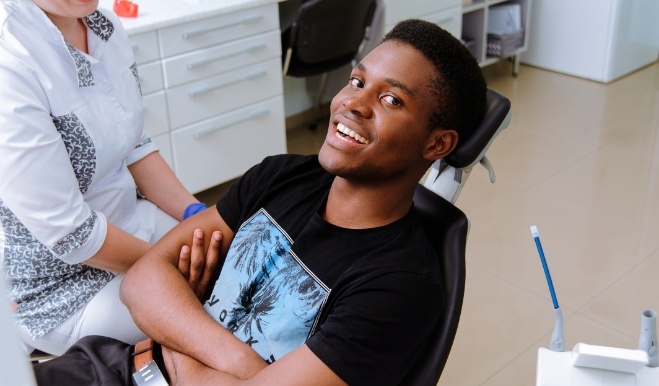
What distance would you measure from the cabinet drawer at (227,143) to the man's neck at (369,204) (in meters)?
1.58

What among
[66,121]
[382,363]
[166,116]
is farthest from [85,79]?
[166,116]

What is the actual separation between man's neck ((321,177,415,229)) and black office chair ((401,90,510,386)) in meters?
0.06

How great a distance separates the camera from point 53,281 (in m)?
1.47

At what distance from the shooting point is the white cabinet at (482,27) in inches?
163

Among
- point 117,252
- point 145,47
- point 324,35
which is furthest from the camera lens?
point 324,35

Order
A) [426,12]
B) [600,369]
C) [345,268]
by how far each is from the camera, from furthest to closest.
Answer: [426,12]
[345,268]
[600,369]

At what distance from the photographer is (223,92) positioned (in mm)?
2830

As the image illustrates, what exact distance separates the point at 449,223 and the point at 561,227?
1.72 meters

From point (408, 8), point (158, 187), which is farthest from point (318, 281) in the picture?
point (408, 8)

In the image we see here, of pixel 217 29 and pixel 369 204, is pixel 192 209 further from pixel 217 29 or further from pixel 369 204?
pixel 217 29

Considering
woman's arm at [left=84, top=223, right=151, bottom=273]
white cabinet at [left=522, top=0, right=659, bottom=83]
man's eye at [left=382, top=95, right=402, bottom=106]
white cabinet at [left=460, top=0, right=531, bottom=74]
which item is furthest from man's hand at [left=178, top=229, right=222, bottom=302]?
white cabinet at [left=522, top=0, right=659, bottom=83]

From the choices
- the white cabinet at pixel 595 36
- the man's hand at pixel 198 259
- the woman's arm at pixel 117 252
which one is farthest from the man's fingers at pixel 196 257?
the white cabinet at pixel 595 36

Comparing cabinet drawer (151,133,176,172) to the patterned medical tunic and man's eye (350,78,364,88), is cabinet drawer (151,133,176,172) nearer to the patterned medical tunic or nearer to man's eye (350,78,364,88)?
the patterned medical tunic

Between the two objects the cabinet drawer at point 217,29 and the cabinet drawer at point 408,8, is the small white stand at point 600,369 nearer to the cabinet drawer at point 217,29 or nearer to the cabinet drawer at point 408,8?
the cabinet drawer at point 217,29
